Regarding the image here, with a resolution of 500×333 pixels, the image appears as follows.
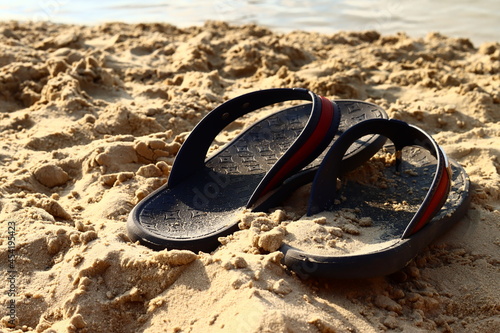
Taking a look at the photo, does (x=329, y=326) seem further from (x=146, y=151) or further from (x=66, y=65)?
(x=66, y=65)

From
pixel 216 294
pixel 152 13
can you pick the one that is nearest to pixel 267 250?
pixel 216 294

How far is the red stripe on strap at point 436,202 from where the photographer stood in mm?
2039

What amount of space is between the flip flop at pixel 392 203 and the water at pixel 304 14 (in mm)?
3482

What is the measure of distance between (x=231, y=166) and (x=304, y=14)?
14.2 feet

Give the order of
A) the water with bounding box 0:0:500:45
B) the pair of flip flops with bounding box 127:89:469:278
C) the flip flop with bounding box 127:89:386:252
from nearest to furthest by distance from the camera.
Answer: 1. the pair of flip flops with bounding box 127:89:469:278
2. the flip flop with bounding box 127:89:386:252
3. the water with bounding box 0:0:500:45

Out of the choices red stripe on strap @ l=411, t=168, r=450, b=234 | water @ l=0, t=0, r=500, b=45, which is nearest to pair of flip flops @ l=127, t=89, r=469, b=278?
red stripe on strap @ l=411, t=168, r=450, b=234

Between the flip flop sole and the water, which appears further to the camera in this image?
the water

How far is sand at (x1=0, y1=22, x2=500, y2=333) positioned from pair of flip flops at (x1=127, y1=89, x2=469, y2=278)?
100 mm

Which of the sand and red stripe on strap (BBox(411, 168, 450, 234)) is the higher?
red stripe on strap (BBox(411, 168, 450, 234))

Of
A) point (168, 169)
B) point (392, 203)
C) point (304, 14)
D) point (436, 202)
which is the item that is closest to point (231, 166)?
point (168, 169)

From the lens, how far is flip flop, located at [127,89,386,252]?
2.33 metres

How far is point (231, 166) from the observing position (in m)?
2.78

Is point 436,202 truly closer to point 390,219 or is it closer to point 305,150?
point 390,219

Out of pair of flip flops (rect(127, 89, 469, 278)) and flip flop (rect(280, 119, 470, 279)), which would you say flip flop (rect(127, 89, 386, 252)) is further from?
flip flop (rect(280, 119, 470, 279))
